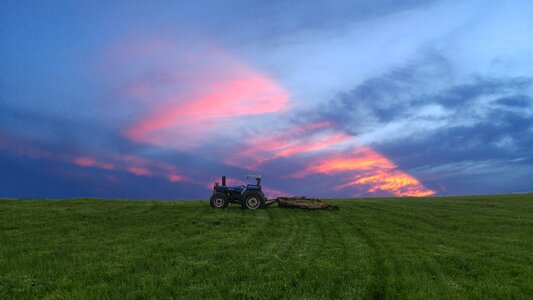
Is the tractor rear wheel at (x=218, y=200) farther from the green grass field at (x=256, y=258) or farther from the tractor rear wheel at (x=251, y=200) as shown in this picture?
the green grass field at (x=256, y=258)

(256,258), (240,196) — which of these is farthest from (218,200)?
(256,258)

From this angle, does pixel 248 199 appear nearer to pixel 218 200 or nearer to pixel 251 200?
pixel 251 200

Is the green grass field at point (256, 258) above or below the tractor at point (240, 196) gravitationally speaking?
below

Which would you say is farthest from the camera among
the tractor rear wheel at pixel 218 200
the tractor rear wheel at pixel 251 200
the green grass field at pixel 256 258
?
the tractor rear wheel at pixel 218 200

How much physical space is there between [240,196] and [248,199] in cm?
84

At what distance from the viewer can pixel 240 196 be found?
34.3 m

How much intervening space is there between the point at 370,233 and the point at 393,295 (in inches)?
442

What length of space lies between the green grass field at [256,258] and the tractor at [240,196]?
261 inches

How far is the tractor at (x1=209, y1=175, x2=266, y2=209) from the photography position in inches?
1337

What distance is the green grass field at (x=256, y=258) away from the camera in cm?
1105

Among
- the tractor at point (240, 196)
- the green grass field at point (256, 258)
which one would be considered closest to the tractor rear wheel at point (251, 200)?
the tractor at point (240, 196)

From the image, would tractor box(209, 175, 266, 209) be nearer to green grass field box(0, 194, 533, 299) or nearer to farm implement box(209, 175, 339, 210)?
farm implement box(209, 175, 339, 210)

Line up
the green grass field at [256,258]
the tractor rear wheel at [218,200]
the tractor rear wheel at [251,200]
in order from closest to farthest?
the green grass field at [256,258] < the tractor rear wheel at [251,200] < the tractor rear wheel at [218,200]

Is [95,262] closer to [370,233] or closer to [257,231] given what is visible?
[257,231]
